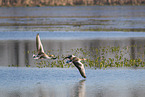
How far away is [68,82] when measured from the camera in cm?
2159

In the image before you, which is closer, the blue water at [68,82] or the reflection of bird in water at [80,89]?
the reflection of bird in water at [80,89]

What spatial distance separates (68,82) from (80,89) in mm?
1793

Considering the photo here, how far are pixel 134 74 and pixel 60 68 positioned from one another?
4.51m

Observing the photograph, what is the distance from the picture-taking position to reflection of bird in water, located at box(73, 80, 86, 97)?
18.9 meters

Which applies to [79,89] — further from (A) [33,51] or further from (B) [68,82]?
(A) [33,51]

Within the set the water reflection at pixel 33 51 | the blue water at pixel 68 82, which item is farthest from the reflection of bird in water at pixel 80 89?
the water reflection at pixel 33 51

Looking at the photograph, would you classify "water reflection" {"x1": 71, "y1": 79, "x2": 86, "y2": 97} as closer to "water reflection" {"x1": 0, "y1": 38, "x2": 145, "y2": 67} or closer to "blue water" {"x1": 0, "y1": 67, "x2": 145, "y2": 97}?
"blue water" {"x1": 0, "y1": 67, "x2": 145, "y2": 97}

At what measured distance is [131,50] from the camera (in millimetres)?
33844

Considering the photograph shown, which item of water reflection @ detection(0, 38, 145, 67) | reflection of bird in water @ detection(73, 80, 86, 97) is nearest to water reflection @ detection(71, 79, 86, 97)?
reflection of bird in water @ detection(73, 80, 86, 97)

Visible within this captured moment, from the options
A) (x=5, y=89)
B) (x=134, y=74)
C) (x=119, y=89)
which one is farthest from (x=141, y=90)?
(x=5, y=89)

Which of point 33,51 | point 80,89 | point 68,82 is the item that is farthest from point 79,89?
point 33,51

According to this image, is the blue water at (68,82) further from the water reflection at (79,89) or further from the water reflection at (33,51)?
the water reflection at (33,51)

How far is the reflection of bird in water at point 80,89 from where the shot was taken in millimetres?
18859

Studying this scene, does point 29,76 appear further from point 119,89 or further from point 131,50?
point 131,50
